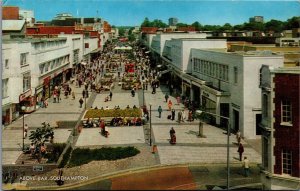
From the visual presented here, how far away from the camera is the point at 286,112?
2342 cm

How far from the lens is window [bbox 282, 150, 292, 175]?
23000 mm

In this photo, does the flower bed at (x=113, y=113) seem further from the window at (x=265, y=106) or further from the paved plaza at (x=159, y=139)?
the window at (x=265, y=106)

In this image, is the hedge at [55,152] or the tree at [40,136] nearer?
the hedge at [55,152]

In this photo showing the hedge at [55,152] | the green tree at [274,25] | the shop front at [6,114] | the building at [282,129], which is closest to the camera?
the building at [282,129]

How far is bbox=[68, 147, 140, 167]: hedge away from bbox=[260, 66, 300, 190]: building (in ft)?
33.5

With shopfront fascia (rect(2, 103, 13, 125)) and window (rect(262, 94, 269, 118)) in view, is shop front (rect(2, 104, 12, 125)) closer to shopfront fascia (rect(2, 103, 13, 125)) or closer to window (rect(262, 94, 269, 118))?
shopfront fascia (rect(2, 103, 13, 125))

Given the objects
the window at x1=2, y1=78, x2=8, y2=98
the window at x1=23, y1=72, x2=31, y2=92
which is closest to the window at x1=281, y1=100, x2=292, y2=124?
the window at x1=2, y1=78, x2=8, y2=98

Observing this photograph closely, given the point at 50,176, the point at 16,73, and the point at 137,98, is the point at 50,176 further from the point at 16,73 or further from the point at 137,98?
the point at 137,98

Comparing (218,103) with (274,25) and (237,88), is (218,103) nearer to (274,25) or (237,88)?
(237,88)

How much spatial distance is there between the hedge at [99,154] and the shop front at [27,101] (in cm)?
1459

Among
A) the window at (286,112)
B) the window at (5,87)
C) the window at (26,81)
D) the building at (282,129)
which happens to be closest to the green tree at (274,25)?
the window at (26,81)

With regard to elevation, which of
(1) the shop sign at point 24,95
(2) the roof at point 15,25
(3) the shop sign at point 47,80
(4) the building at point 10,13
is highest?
(4) the building at point 10,13

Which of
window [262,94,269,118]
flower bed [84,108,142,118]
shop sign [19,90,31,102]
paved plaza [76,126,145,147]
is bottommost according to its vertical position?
paved plaza [76,126,145,147]

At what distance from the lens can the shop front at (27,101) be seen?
44.5 m
